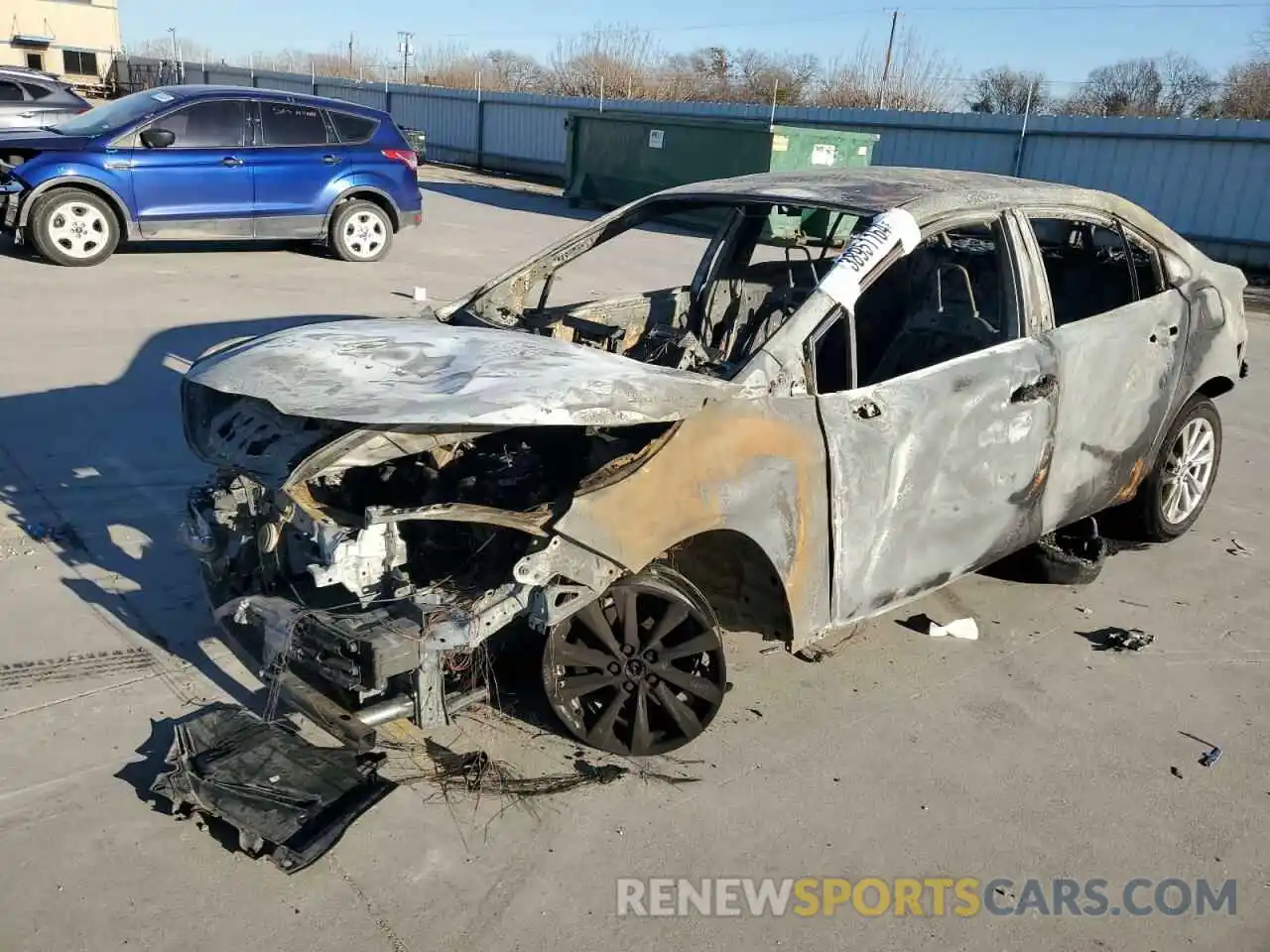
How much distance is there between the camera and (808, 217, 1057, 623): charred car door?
3.51 m

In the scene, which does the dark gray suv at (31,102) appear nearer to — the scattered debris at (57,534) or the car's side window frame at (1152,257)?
the scattered debris at (57,534)

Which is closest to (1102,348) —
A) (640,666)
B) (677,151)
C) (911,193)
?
(911,193)

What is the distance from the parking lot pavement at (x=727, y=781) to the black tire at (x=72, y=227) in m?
5.82

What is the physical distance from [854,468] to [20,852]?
8.74 feet

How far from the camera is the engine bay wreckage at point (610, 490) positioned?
3092mm

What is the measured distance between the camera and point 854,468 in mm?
3475

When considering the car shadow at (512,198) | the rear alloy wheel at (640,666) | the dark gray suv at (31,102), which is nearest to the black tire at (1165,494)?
the rear alloy wheel at (640,666)

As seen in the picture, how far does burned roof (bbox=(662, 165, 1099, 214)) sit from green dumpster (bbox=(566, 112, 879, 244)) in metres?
10.4

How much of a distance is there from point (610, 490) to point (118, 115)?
10.1 meters

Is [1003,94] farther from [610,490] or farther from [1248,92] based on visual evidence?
[610,490]

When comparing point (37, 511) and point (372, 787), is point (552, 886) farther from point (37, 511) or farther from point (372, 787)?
point (37, 511)

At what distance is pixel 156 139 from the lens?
10539 mm

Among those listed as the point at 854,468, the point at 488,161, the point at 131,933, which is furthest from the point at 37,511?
the point at 488,161

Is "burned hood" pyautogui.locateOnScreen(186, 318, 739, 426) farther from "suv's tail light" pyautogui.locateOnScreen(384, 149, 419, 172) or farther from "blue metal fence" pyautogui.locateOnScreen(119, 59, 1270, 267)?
"blue metal fence" pyautogui.locateOnScreen(119, 59, 1270, 267)
